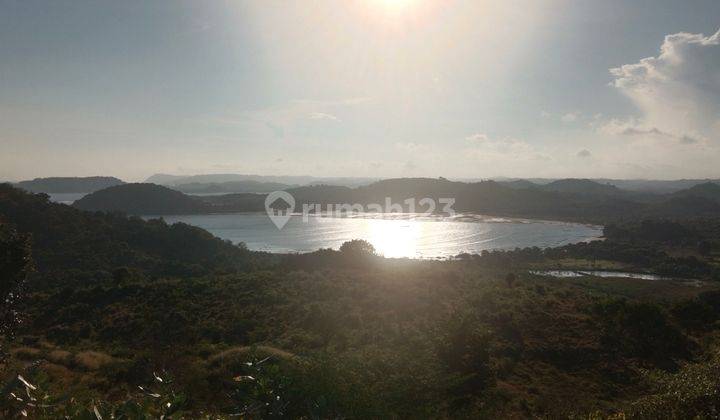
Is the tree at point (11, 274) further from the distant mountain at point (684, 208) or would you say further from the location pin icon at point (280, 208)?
the distant mountain at point (684, 208)

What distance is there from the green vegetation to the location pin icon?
7615cm

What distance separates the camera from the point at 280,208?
13512 cm

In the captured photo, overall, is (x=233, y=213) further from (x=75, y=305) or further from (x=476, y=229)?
(x=75, y=305)

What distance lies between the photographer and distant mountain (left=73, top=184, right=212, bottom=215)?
11856 cm

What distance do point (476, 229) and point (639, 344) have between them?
248 ft

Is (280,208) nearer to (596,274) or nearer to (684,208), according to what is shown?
(596,274)

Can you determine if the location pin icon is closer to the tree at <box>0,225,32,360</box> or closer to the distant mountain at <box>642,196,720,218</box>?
the tree at <box>0,225,32,360</box>

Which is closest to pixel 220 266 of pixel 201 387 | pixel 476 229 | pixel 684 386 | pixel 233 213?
pixel 201 387

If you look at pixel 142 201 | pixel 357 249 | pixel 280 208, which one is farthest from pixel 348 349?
pixel 142 201

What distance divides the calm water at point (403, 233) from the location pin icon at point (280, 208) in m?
2.50

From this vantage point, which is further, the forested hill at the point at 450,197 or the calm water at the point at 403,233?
the forested hill at the point at 450,197

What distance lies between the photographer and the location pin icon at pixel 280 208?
115m

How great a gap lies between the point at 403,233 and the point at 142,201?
267 feet

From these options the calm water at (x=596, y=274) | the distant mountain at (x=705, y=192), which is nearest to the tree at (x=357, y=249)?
the calm water at (x=596, y=274)
